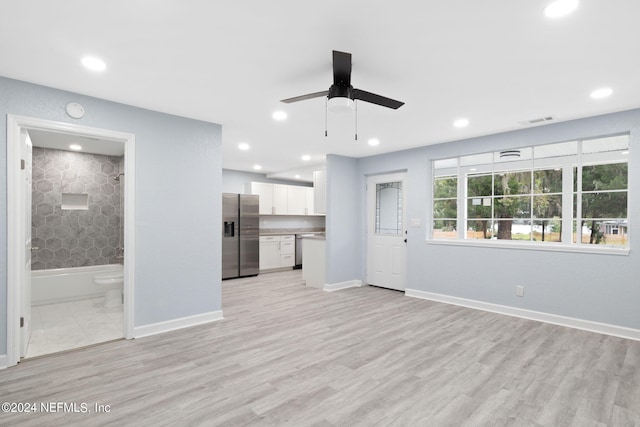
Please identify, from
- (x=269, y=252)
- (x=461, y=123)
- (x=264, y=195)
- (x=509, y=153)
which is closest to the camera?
(x=461, y=123)

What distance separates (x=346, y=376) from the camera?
8.57 ft

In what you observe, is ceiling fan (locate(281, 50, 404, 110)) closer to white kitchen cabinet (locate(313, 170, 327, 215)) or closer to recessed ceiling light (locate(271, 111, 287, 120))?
recessed ceiling light (locate(271, 111, 287, 120))

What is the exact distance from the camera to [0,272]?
269 centimetres

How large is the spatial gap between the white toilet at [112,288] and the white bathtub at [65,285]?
15.7 inches

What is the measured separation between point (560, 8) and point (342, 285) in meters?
4.85

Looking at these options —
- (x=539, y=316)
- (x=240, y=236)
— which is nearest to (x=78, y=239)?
(x=240, y=236)

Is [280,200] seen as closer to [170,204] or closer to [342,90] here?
[170,204]

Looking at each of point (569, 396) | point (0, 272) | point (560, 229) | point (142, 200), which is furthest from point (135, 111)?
point (560, 229)

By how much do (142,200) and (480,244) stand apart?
4.34 metres

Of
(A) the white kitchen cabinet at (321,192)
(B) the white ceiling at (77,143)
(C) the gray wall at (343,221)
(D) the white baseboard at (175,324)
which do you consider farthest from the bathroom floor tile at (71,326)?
(A) the white kitchen cabinet at (321,192)

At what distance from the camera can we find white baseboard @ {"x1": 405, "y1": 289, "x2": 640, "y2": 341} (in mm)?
3513

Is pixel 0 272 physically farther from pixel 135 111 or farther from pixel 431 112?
pixel 431 112

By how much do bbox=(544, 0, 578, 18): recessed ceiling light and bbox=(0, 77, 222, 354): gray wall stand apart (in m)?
3.37

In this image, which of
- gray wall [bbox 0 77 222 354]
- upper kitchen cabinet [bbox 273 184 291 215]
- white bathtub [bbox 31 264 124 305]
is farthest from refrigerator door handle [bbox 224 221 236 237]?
gray wall [bbox 0 77 222 354]
